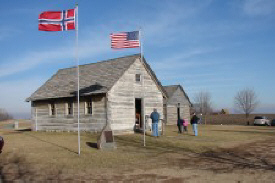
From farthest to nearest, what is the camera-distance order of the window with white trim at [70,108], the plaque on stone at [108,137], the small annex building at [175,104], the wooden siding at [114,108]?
the small annex building at [175,104] < the window with white trim at [70,108] < the wooden siding at [114,108] < the plaque on stone at [108,137]

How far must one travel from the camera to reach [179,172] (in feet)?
31.0

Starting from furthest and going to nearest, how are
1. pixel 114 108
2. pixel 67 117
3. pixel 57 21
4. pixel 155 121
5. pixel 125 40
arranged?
pixel 67 117 → pixel 114 108 → pixel 155 121 → pixel 125 40 → pixel 57 21

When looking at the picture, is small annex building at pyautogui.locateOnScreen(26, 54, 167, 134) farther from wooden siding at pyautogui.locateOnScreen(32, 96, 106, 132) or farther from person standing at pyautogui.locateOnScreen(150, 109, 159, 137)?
person standing at pyautogui.locateOnScreen(150, 109, 159, 137)

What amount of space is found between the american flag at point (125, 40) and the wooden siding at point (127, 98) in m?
4.32

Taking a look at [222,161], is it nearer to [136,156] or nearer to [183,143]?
[136,156]

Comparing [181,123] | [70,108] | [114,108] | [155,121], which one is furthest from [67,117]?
[181,123]

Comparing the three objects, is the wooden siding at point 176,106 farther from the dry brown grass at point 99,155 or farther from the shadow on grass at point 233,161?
the shadow on grass at point 233,161

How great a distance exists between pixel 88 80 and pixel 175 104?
68.2 ft

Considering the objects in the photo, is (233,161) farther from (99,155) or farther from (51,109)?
(51,109)

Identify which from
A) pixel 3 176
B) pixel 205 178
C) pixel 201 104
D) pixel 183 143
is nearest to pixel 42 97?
pixel 183 143

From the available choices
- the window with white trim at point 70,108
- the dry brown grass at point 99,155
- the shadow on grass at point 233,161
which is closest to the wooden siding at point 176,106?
the window with white trim at point 70,108

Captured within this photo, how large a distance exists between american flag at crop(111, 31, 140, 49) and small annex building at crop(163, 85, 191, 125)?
25487 mm

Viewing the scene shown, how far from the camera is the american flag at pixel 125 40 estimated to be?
1561cm

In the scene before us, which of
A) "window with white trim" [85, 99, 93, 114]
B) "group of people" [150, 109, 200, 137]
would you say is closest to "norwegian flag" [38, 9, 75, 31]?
"group of people" [150, 109, 200, 137]
